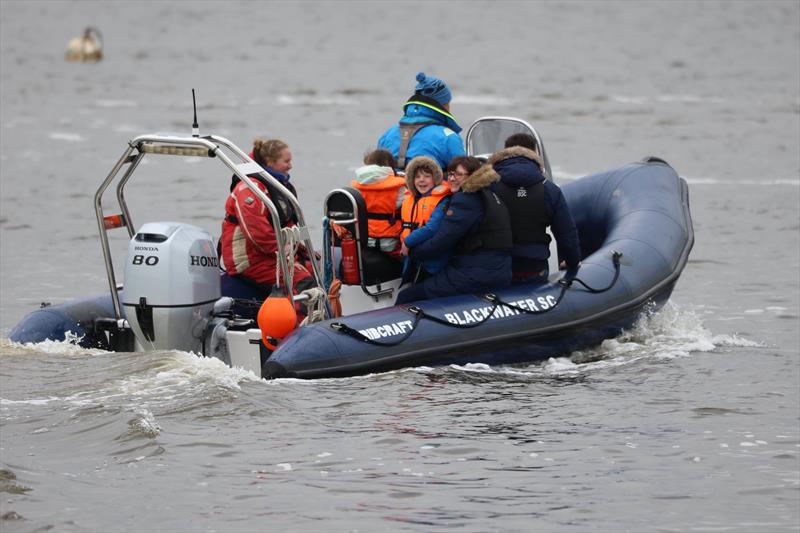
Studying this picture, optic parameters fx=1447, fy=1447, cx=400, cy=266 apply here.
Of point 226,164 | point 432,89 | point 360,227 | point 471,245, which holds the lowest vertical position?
point 471,245

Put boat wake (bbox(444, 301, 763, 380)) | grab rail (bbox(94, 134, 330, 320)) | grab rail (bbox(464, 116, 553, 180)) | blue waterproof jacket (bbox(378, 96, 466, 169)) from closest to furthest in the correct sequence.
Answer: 1. grab rail (bbox(94, 134, 330, 320))
2. boat wake (bbox(444, 301, 763, 380))
3. blue waterproof jacket (bbox(378, 96, 466, 169))
4. grab rail (bbox(464, 116, 553, 180))

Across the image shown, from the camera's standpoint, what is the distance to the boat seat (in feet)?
25.9

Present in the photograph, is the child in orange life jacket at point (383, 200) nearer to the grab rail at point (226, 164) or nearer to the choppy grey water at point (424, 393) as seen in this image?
the grab rail at point (226, 164)

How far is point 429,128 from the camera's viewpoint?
8.53m

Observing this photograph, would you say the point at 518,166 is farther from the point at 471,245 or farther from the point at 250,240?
the point at 250,240

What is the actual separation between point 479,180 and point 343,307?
1103mm

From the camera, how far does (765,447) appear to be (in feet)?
23.1

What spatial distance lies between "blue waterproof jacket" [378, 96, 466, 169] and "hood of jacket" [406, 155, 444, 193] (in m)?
0.55

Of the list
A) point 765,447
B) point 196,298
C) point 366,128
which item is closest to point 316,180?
point 366,128

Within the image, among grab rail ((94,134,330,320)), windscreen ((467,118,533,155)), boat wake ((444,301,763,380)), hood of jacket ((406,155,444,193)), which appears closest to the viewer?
grab rail ((94,134,330,320))

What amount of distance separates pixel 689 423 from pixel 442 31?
3423 centimetres

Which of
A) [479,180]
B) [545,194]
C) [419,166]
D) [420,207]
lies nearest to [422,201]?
[420,207]

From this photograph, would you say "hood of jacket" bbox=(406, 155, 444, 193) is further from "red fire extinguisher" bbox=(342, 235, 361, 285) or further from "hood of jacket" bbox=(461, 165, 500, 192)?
"red fire extinguisher" bbox=(342, 235, 361, 285)

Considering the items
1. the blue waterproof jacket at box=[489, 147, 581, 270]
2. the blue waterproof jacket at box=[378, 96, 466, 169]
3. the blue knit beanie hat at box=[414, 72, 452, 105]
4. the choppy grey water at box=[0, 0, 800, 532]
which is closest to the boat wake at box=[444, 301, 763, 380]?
the choppy grey water at box=[0, 0, 800, 532]
